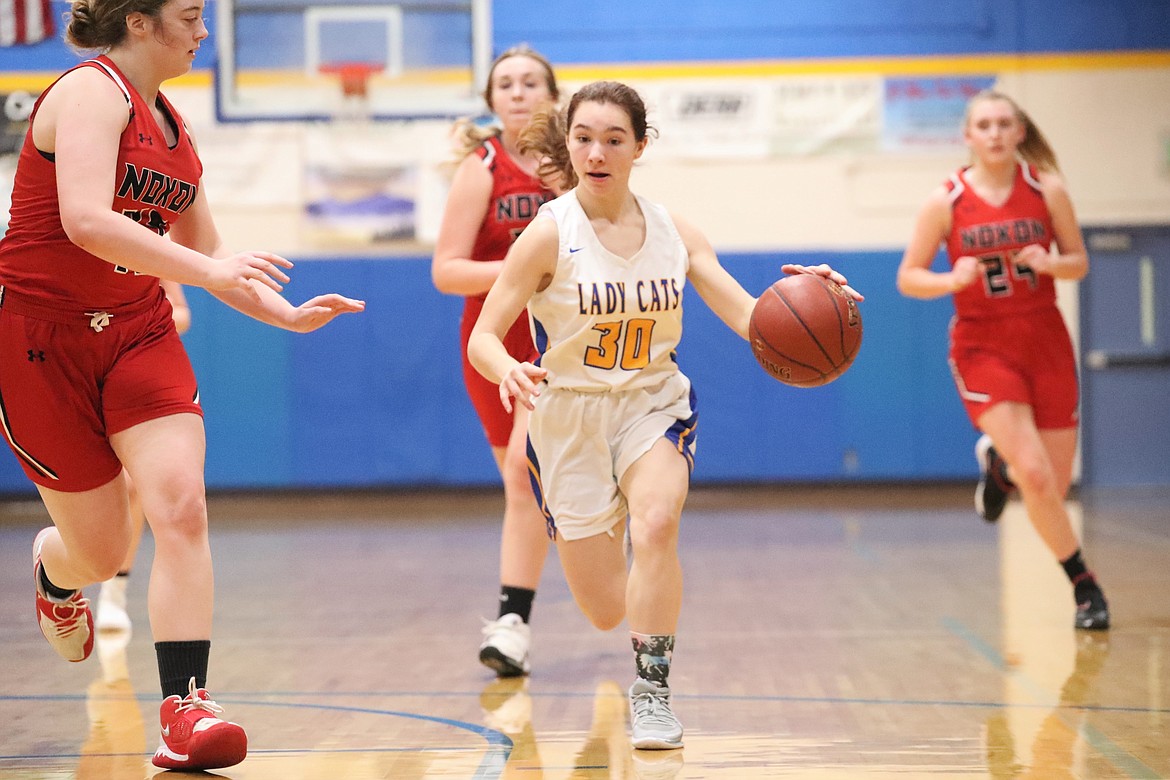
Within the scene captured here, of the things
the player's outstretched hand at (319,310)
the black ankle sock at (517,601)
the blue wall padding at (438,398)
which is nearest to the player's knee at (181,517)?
the player's outstretched hand at (319,310)

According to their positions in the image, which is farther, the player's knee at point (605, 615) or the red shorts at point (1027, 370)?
the red shorts at point (1027, 370)

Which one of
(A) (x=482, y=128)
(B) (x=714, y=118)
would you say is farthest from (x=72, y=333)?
(B) (x=714, y=118)

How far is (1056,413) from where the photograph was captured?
475cm

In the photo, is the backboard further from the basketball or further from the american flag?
the basketball

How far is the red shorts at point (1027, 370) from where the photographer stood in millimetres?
4707

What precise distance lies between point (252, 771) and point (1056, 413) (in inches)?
123

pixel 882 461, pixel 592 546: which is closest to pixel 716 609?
pixel 592 546

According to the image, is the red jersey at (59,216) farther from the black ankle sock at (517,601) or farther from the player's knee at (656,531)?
the black ankle sock at (517,601)

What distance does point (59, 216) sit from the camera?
9.25 feet

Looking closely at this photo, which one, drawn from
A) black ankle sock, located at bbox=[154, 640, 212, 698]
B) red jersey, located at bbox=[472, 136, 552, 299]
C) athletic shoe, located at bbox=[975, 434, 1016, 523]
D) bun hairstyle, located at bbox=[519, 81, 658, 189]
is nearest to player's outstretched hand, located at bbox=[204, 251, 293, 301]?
black ankle sock, located at bbox=[154, 640, 212, 698]

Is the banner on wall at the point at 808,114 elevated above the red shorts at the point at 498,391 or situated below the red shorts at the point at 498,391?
above

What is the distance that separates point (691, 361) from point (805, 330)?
722cm

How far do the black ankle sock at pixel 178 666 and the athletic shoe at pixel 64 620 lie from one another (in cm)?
71

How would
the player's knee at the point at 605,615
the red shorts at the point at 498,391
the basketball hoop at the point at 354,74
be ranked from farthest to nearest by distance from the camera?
the basketball hoop at the point at 354,74
the red shorts at the point at 498,391
the player's knee at the point at 605,615
